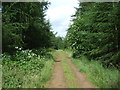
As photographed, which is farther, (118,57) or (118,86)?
(118,57)

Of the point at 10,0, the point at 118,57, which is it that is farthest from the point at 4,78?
the point at 10,0

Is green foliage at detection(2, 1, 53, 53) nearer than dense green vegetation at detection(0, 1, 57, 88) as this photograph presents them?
No

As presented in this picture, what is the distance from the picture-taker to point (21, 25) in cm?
1494

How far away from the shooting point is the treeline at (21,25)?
1237cm

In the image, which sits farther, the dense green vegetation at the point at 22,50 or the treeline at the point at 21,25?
the treeline at the point at 21,25

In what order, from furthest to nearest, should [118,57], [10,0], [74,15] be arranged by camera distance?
[74,15], [10,0], [118,57]

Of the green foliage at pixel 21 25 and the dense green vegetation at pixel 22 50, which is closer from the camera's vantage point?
the dense green vegetation at pixel 22 50

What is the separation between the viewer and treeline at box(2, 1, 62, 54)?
12367mm

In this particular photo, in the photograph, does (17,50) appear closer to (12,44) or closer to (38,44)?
(12,44)

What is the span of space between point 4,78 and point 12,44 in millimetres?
6082

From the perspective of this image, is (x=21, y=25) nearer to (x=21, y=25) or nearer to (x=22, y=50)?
(x=21, y=25)

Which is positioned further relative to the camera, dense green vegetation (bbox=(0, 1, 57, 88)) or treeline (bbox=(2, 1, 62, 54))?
treeline (bbox=(2, 1, 62, 54))

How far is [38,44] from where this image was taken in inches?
899

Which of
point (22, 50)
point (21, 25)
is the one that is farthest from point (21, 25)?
point (22, 50)
